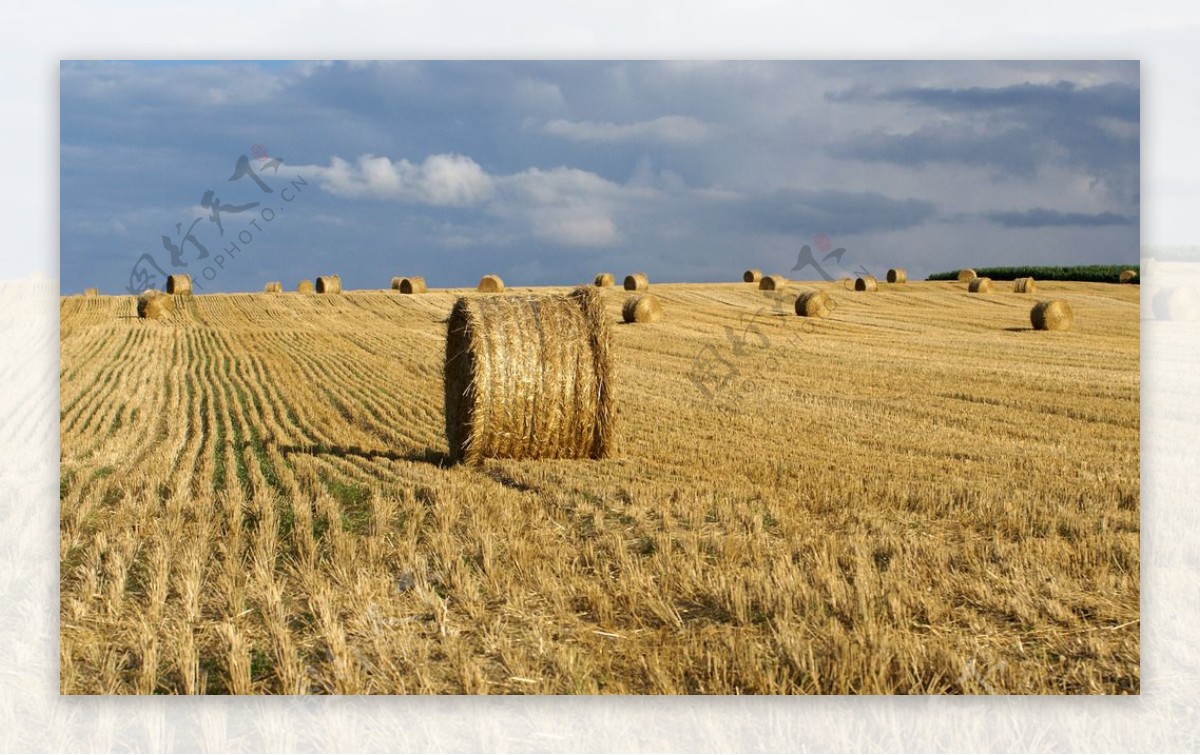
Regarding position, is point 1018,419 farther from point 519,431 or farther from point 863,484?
point 519,431

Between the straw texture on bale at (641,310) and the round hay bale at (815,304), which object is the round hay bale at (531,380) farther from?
the round hay bale at (815,304)

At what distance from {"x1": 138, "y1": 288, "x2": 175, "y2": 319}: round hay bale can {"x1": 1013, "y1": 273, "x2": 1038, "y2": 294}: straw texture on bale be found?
983 inches

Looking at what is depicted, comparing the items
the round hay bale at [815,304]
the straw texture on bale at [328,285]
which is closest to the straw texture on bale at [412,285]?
the straw texture on bale at [328,285]

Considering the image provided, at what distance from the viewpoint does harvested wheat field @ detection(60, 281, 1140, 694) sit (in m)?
4.57

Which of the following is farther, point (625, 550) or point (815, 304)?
point (815, 304)

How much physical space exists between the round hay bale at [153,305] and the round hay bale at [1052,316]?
21.7m

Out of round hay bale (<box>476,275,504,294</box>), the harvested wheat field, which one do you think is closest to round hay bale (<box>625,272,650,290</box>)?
Result: round hay bale (<box>476,275,504,294</box>)

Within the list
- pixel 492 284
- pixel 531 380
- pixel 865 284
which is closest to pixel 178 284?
pixel 492 284

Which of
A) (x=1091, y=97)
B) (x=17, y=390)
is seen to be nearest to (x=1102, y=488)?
(x=1091, y=97)

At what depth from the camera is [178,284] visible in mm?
33531

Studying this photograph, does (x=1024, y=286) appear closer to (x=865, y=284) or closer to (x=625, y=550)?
(x=865, y=284)

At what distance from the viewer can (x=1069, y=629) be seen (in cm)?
490

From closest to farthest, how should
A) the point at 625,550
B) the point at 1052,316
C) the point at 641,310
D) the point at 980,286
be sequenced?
the point at 625,550 < the point at 1052,316 < the point at 641,310 < the point at 980,286

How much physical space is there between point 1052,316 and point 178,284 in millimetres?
24285
